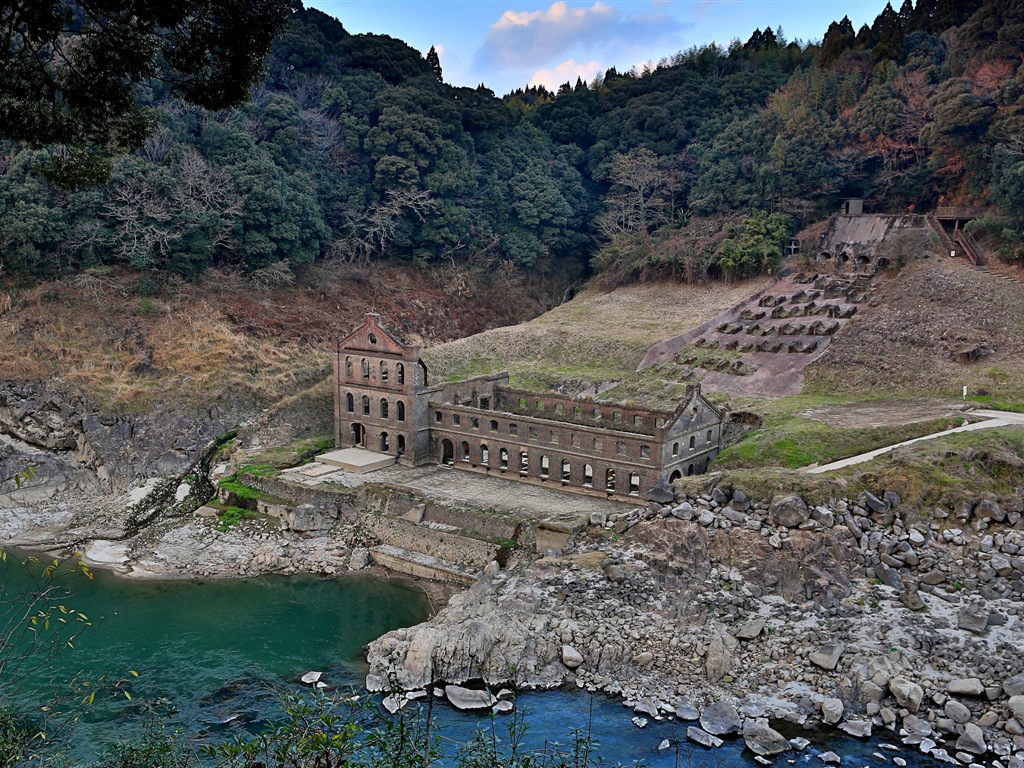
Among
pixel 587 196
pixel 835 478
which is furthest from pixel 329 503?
pixel 587 196

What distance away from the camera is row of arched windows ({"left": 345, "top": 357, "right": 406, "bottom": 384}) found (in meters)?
44.4

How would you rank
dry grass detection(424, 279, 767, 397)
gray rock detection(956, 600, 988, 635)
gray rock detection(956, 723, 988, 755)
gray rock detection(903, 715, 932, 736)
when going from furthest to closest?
dry grass detection(424, 279, 767, 397) < gray rock detection(956, 600, 988, 635) < gray rock detection(903, 715, 932, 736) < gray rock detection(956, 723, 988, 755)

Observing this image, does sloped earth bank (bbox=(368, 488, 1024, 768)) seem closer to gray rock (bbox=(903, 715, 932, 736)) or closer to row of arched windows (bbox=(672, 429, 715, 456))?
gray rock (bbox=(903, 715, 932, 736))

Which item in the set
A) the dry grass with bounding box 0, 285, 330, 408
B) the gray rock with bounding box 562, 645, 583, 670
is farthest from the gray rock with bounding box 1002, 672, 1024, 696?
the dry grass with bounding box 0, 285, 330, 408

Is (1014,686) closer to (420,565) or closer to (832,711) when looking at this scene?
(832,711)

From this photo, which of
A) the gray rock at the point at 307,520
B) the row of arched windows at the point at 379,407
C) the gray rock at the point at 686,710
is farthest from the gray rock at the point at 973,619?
the row of arched windows at the point at 379,407

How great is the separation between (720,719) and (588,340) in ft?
120

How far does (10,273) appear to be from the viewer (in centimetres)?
5222

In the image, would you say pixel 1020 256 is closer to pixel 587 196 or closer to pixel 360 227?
pixel 587 196

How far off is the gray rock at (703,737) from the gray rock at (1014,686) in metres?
8.16

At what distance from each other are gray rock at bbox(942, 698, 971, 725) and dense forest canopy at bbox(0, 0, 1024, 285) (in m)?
37.9

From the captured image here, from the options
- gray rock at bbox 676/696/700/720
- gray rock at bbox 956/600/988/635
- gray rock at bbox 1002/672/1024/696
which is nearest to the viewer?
gray rock at bbox 1002/672/1024/696

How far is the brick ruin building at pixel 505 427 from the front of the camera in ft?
127

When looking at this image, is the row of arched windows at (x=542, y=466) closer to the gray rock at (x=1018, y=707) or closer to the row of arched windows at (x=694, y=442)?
the row of arched windows at (x=694, y=442)
